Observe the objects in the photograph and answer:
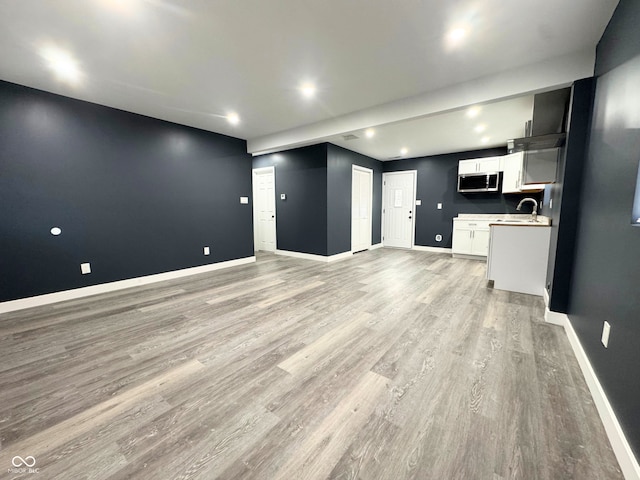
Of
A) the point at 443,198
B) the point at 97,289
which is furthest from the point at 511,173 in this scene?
the point at 97,289

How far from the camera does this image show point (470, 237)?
5625 millimetres

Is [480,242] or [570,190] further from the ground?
[570,190]

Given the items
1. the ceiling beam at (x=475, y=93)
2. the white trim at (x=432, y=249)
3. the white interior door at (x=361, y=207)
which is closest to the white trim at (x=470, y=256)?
the white trim at (x=432, y=249)

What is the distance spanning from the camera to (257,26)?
1.96 metres

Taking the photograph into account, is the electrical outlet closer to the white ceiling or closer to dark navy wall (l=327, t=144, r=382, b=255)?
the white ceiling

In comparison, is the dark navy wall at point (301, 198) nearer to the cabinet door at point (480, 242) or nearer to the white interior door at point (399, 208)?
the white interior door at point (399, 208)

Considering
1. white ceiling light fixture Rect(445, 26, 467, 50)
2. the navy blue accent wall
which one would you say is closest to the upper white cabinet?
the navy blue accent wall

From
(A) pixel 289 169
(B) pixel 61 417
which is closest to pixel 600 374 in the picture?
(B) pixel 61 417

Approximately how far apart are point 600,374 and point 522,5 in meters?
2.45

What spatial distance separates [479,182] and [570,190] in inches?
140

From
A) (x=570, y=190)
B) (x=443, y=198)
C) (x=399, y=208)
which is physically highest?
(x=443, y=198)

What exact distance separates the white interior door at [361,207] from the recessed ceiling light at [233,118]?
9.33ft

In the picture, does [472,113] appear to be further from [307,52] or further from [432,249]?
[432,249]

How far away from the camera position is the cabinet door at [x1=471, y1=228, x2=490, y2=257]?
5426 mm
